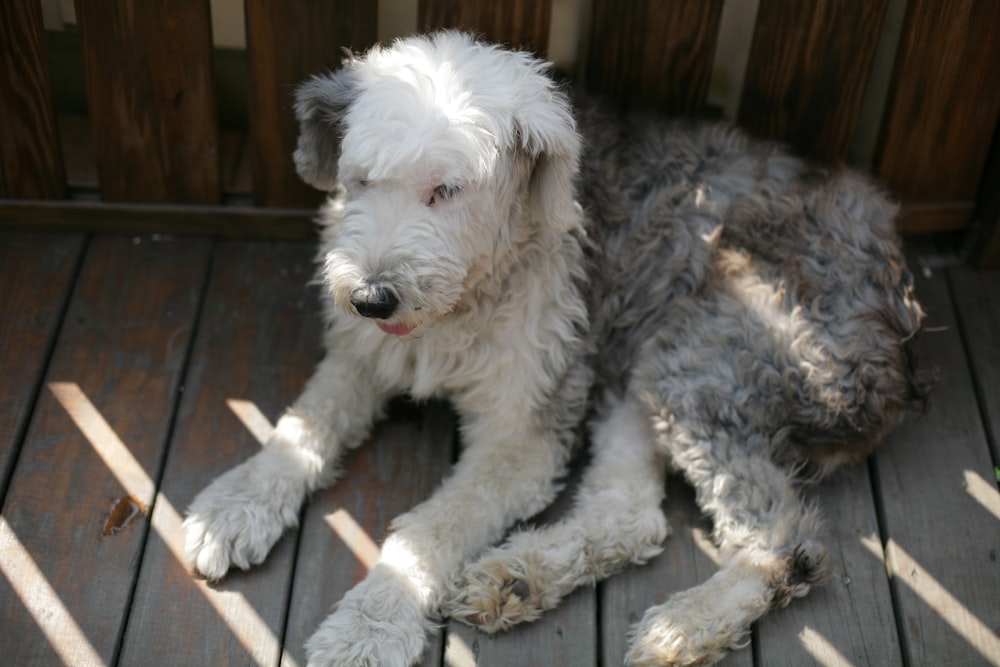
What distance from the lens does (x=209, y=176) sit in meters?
3.82

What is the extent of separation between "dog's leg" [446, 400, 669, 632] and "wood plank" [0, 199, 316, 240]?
4.52 ft

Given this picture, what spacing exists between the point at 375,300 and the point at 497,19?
1.22m

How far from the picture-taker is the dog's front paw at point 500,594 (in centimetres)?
299

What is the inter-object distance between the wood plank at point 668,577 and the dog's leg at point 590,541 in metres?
0.05

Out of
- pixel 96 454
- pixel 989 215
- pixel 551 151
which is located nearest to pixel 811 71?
pixel 989 215

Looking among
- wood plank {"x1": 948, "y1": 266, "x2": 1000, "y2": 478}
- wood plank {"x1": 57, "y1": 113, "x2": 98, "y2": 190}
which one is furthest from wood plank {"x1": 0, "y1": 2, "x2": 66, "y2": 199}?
wood plank {"x1": 948, "y1": 266, "x2": 1000, "y2": 478}

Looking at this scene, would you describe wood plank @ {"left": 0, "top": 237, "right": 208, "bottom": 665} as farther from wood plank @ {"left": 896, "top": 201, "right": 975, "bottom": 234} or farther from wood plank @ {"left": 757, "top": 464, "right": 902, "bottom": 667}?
wood plank @ {"left": 896, "top": 201, "right": 975, "bottom": 234}

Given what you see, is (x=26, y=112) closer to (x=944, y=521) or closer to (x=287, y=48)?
(x=287, y=48)

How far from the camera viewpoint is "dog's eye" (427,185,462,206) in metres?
2.76

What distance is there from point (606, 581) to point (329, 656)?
2.73ft

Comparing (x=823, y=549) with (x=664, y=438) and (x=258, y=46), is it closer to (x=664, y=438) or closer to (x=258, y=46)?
(x=664, y=438)

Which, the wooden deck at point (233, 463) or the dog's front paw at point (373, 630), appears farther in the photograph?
the wooden deck at point (233, 463)

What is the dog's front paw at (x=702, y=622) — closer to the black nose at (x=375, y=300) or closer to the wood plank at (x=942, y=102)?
the black nose at (x=375, y=300)

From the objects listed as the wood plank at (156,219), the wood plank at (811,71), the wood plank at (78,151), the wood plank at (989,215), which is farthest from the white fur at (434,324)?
the wood plank at (989,215)
